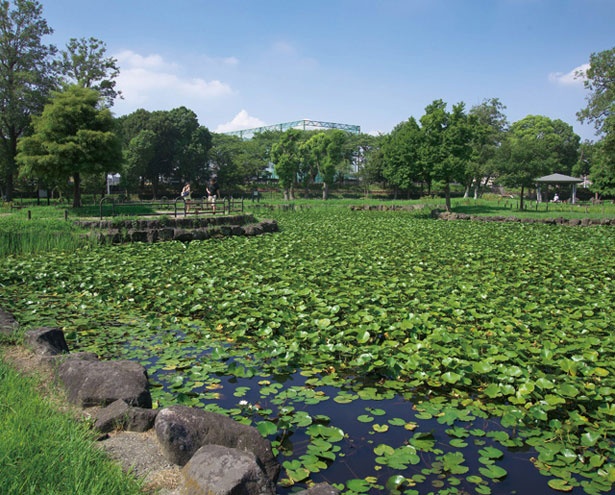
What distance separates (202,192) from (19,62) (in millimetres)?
16877

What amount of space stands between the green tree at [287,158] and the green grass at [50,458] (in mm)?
38986

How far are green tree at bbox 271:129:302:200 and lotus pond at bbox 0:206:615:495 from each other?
32331mm

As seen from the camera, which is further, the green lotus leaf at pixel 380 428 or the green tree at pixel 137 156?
the green tree at pixel 137 156

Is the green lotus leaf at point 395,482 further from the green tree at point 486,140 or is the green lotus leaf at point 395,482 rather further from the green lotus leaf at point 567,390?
the green tree at point 486,140

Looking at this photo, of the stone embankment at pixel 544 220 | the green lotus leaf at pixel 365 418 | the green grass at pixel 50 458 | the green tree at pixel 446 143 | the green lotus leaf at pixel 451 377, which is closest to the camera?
the green grass at pixel 50 458

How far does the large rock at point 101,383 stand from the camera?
3.43 m

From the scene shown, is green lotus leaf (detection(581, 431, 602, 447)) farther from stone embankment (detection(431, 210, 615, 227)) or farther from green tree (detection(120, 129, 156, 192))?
green tree (detection(120, 129, 156, 192))

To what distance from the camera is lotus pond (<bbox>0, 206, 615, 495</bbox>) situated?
3227 mm

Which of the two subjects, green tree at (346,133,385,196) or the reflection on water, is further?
green tree at (346,133,385,196)

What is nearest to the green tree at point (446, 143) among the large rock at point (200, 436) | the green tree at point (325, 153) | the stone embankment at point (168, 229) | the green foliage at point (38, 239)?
the stone embankment at point (168, 229)

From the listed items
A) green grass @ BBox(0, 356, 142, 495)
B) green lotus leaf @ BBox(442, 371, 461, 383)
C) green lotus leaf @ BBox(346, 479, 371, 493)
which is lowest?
green lotus leaf @ BBox(346, 479, 371, 493)

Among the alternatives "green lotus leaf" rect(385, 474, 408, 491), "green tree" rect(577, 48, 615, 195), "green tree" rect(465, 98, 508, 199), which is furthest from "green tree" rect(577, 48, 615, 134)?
"green lotus leaf" rect(385, 474, 408, 491)

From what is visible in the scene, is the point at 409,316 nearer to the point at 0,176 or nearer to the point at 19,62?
the point at 19,62

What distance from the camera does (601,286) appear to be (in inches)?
299
